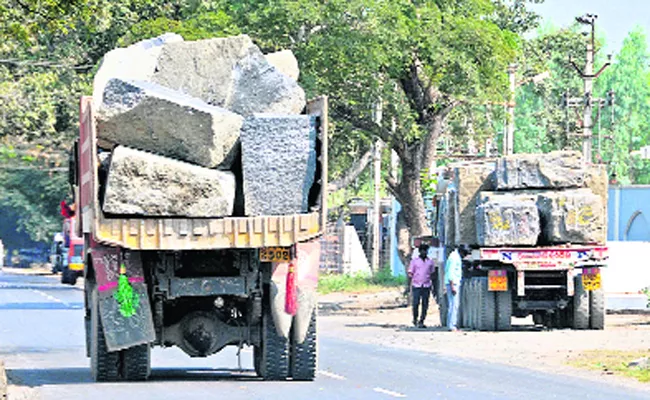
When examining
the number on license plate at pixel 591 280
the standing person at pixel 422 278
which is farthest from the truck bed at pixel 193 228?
the standing person at pixel 422 278

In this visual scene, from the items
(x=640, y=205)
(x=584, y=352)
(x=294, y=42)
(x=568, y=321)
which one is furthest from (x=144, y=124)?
(x=640, y=205)

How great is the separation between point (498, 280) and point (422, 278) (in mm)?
3644

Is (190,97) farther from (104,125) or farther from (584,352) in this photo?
(584,352)

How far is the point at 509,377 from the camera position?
1878 cm

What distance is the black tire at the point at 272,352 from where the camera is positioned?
55.7 ft

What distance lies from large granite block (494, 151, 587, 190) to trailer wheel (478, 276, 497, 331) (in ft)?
6.08

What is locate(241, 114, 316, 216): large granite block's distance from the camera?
52.9 feet

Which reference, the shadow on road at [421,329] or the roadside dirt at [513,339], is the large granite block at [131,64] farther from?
the shadow on road at [421,329]

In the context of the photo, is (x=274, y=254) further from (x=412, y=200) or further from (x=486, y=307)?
(x=412, y=200)

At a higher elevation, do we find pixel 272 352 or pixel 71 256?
pixel 272 352

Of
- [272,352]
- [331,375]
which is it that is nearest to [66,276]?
[331,375]

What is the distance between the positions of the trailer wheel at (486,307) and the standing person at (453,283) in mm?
584

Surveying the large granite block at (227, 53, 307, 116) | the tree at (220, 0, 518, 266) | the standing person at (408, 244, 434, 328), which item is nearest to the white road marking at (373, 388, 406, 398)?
the large granite block at (227, 53, 307, 116)

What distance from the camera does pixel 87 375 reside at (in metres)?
18.5
